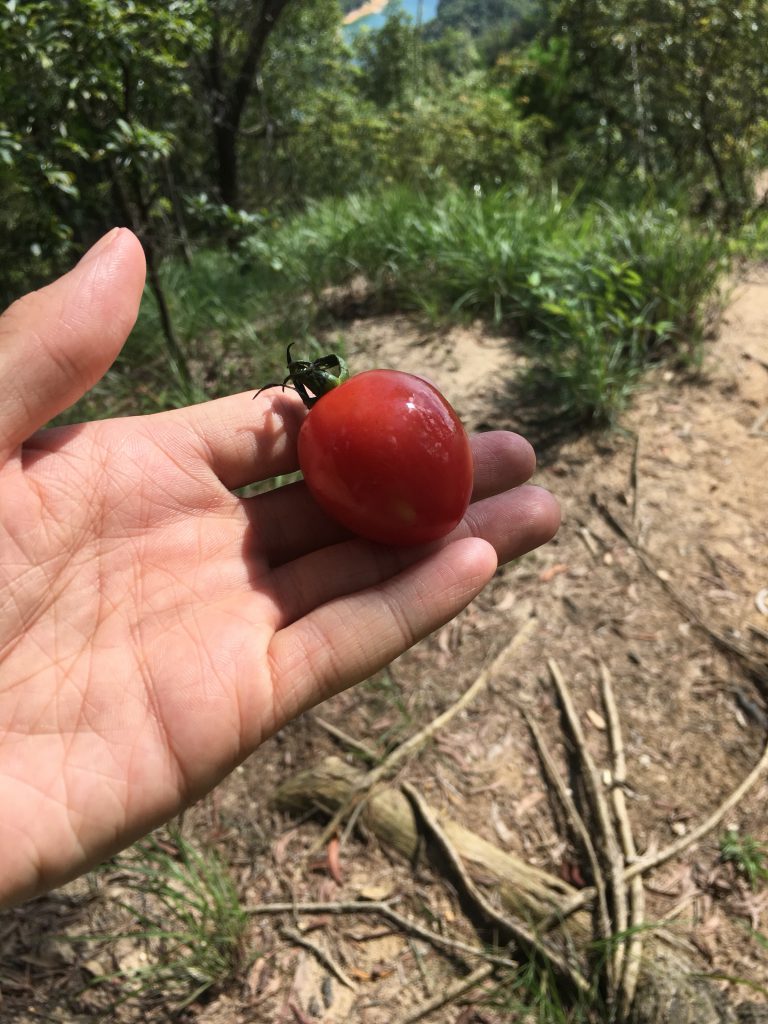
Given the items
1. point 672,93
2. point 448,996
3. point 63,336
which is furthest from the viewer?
point 672,93

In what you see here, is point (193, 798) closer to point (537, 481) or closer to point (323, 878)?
point (323, 878)

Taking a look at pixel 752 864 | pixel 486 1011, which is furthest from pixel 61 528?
pixel 752 864

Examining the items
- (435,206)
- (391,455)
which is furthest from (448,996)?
(435,206)

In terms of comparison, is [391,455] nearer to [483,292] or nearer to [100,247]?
[100,247]

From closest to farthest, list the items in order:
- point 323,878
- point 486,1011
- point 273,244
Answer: point 486,1011
point 323,878
point 273,244

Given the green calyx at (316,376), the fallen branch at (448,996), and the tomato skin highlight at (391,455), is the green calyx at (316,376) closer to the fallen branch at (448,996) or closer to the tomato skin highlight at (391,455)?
the tomato skin highlight at (391,455)

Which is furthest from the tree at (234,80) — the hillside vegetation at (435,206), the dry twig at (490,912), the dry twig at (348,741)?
the dry twig at (490,912)
